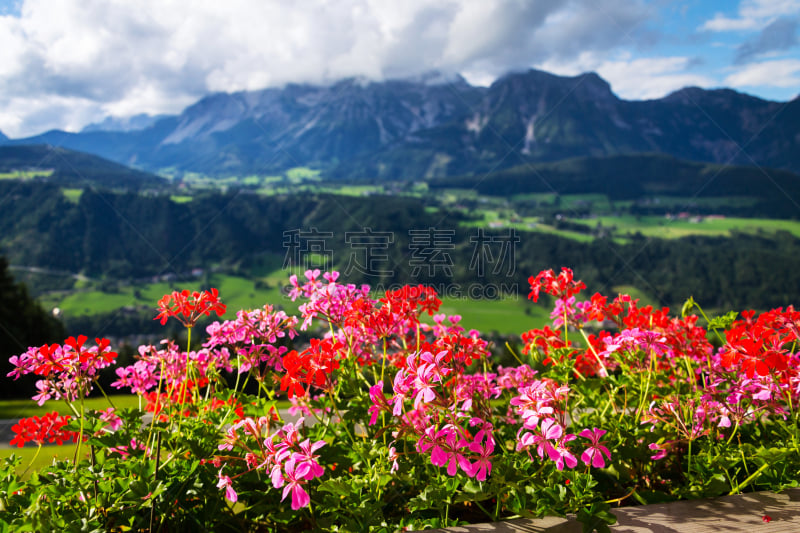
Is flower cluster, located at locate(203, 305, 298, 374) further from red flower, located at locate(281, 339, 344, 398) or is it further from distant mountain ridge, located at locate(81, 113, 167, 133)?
distant mountain ridge, located at locate(81, 113, 167, 133)

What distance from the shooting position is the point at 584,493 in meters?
1.07

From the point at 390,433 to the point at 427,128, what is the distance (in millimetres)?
156220

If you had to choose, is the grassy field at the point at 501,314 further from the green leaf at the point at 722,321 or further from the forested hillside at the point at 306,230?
the green leaf at the point at 722,321

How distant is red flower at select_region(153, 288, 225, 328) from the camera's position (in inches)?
49.6

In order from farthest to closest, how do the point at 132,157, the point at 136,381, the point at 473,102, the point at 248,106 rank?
the point at 473,102
the point at 248,106
the point at 132,157
the point at 136,381

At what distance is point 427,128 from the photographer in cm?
14975

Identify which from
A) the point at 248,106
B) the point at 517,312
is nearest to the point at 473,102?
the point at 248,106

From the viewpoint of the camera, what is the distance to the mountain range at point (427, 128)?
11394cm

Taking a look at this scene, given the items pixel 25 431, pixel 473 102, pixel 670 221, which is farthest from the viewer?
pixel 473 102

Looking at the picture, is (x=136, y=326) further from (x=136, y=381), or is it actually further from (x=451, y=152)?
(x=451, y=152)

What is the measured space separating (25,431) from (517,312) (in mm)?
41876

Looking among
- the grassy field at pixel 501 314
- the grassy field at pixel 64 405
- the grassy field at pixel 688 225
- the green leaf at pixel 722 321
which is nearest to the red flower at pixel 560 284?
the green leaf at pixel 722 321

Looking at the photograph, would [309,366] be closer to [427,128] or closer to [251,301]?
[251,301]

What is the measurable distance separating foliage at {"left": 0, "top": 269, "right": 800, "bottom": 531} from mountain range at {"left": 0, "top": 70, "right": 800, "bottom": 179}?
356 feet
